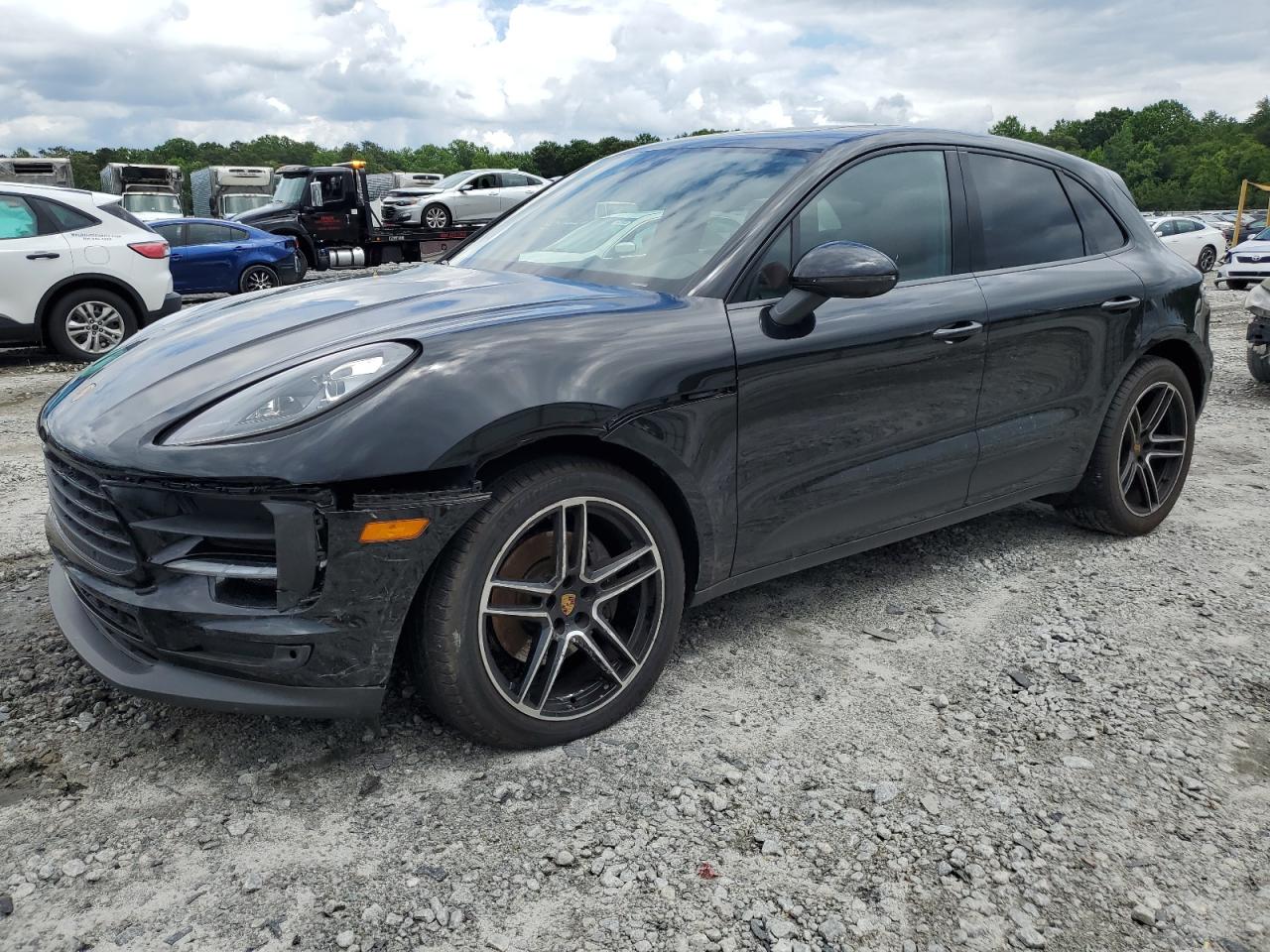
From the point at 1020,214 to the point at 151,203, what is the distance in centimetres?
2558

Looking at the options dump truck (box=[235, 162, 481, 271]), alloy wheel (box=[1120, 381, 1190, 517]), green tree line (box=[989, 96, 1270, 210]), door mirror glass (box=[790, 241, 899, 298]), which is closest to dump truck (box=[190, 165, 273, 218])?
dump truck (box=[235, 162, 481, 271])

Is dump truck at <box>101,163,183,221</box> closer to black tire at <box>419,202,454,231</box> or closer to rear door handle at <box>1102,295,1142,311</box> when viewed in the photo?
black tire at <box>419,202,454,231</box>

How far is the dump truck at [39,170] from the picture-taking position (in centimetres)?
2408

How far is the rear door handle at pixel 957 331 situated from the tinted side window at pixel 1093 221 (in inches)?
38.6

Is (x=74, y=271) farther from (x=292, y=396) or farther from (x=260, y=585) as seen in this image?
(x=260, y=585)

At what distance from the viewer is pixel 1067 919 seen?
216cm

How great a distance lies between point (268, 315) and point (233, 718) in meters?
1.17

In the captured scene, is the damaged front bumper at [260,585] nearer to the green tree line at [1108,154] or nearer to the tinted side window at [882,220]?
the tinted side window at [882,220]

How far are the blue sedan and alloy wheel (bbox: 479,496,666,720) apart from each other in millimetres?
13729

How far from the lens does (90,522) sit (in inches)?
99.7

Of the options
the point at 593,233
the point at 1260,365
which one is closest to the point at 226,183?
the point at 1260,365

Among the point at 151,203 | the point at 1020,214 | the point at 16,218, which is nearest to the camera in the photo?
the point at 1020,214

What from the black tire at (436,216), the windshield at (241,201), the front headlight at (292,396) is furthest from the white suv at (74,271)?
the windshield at (241,201)

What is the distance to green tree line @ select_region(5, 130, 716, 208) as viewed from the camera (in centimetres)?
7856
